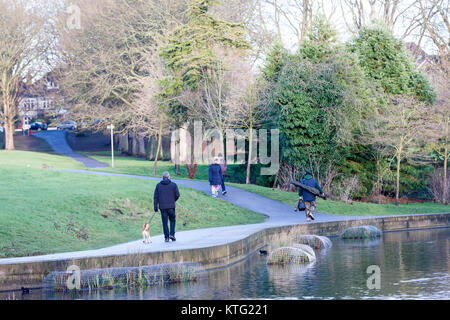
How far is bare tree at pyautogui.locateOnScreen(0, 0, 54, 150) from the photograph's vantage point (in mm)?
62281

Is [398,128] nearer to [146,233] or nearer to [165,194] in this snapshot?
[165,194]

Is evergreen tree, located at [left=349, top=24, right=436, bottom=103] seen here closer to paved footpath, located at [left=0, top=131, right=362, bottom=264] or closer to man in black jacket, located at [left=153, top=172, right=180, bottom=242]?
paved footpath, located at [left=0, top=131, right=362, bottom=264]

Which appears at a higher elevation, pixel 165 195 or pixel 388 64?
pixel 388 64

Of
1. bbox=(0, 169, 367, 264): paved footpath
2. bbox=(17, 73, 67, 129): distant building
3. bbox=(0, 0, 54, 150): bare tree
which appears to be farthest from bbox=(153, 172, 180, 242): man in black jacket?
bbox=(0, 0, 54, 150): bare tree

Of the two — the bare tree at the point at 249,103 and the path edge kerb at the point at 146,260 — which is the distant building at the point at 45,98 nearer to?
the bare tree at the point at 249,103

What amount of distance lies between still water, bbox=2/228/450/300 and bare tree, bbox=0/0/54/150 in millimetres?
48407

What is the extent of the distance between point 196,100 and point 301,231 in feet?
59.4

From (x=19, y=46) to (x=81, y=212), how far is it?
42.4m

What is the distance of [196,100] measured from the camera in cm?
4109

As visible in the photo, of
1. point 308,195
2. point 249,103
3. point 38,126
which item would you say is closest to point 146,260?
point 308,195

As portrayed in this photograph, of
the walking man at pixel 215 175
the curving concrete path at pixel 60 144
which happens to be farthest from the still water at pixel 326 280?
the curving concrete path at pixel 60 144

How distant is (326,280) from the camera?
1538cm
